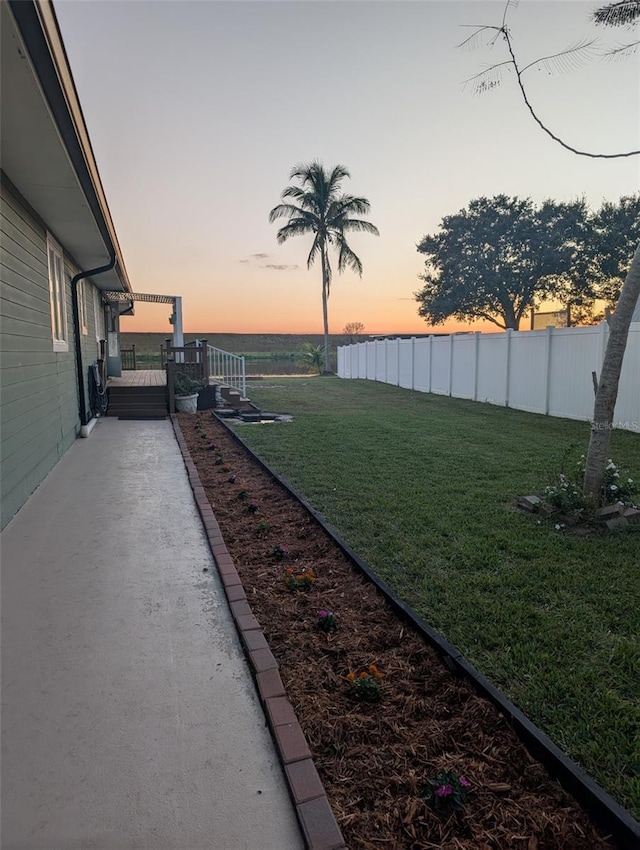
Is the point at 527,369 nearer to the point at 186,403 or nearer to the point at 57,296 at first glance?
the point at 186,403

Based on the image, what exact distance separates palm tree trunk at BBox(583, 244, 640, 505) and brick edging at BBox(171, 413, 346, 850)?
273 centimetres

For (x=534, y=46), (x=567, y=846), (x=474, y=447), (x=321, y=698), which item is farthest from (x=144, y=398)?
(x=567, y=846)

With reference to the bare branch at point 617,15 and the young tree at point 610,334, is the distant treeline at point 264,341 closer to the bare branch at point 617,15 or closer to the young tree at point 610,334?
the bare branch at point 617,15

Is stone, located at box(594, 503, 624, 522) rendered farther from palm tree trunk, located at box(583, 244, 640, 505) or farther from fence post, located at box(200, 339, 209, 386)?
fence post, located at box(200, 339, 209, 386)

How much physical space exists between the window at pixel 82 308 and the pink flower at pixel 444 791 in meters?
8.48

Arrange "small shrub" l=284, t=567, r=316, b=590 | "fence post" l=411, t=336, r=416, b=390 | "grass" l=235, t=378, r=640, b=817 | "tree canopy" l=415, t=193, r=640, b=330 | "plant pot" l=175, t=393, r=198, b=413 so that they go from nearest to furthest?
"grass" l=235, t=378, r=640, b=817
"small shrub" l=284, t=567, r=316, b=590
"plant pot" l=175, t=393, r=198, b=413
"fence post" l=411, t=336, r=416, b=390
"tree canopy" l=415, t=193, r=640, b=330

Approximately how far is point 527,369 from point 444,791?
10243 mm

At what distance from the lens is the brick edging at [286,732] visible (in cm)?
136

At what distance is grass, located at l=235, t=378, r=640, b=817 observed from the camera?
1.85 metres

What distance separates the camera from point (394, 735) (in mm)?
1742

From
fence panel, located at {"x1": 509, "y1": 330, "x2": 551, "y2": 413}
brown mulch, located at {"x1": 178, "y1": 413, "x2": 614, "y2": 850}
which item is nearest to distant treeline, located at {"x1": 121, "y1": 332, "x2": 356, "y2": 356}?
fence panel, located at {"x1": 509, "y1": 330, "x2": 551, "y2": 413}

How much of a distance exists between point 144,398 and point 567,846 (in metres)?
10.2

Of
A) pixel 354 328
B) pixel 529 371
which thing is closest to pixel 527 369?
pixel 529 371

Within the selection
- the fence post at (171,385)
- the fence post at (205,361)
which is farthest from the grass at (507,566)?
the fence post at (205,361)
